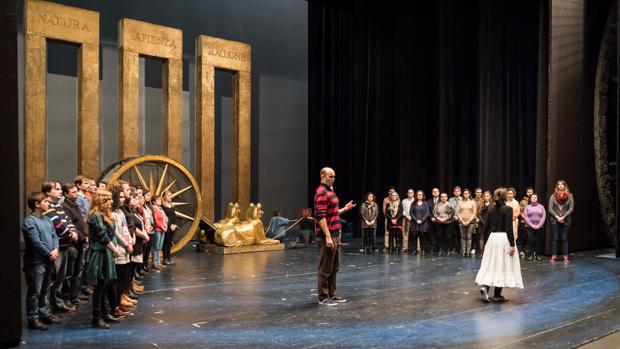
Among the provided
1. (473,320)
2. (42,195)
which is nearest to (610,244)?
(473,320)

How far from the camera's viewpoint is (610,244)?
493 inches

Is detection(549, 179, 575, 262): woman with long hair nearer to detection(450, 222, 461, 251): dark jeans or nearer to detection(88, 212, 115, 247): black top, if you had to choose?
detection(450, 222, 461, 251): dark jeans

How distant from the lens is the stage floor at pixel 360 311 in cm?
535

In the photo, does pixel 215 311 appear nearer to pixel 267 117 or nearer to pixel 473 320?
pixel 473 320

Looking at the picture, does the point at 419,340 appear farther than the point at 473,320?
No

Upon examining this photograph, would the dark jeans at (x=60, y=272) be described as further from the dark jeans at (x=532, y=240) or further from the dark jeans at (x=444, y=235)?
the dark jeans at (x=532, y=240)

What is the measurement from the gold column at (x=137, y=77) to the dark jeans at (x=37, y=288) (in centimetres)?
636

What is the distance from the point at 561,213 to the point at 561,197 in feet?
0.93

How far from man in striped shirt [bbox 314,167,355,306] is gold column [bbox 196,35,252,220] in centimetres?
668

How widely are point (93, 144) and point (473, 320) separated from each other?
815 centimetres

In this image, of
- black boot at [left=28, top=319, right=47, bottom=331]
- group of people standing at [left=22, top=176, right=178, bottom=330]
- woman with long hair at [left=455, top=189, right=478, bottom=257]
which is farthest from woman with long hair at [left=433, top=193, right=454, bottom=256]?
black boot at [left=28, top=319, right=47, bottom=331]

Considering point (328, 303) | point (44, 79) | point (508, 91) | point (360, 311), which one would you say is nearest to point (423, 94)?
point (508, 91)

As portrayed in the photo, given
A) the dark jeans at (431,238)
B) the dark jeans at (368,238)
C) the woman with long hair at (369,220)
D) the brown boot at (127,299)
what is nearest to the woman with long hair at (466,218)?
the dark jeans at (431,238)

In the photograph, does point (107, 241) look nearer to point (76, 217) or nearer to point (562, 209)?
point (76, 217)
